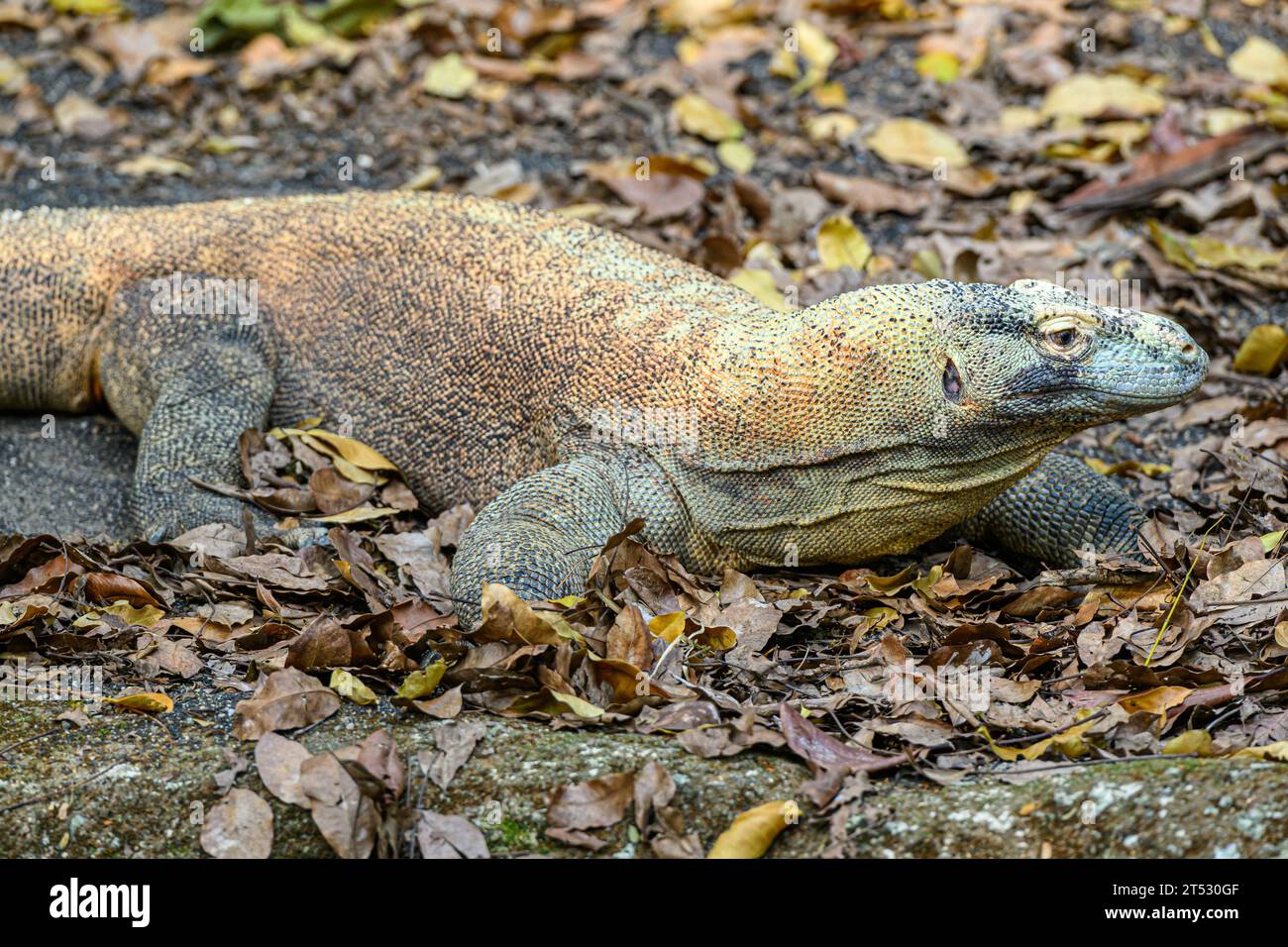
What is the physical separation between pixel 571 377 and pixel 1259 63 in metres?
5.35

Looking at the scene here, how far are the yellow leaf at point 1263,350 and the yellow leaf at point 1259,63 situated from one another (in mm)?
2822

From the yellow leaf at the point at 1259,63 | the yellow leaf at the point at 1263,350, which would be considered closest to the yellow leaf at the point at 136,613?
the yellow leaf at the point at 1263,350

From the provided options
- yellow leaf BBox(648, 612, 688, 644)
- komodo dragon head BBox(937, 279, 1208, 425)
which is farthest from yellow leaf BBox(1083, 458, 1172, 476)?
yellow leaf BBox(648, 612, 688, 644)

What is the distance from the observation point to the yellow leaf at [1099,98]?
8188 millimetres

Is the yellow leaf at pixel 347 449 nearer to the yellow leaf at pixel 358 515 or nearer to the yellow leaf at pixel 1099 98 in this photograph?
the yellow leaf at pixel 358 515

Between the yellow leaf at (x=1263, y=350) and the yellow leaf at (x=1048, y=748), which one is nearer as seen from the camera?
the yellow leaf at (x=1048, y=748)

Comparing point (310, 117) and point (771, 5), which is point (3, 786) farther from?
point (771, 5)

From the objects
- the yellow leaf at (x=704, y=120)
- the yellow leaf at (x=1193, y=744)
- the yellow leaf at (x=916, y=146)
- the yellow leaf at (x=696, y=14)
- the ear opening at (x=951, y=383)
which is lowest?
the yellow leaf at (x=704, y=120)

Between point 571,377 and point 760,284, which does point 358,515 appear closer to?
point 571,377

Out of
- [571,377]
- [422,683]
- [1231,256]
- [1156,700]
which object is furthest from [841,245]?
[422,683]

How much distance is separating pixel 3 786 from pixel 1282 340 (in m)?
4.93

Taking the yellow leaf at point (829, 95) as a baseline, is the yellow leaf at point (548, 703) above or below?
below

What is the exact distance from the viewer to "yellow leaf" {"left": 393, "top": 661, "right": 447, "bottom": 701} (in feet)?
12.9
